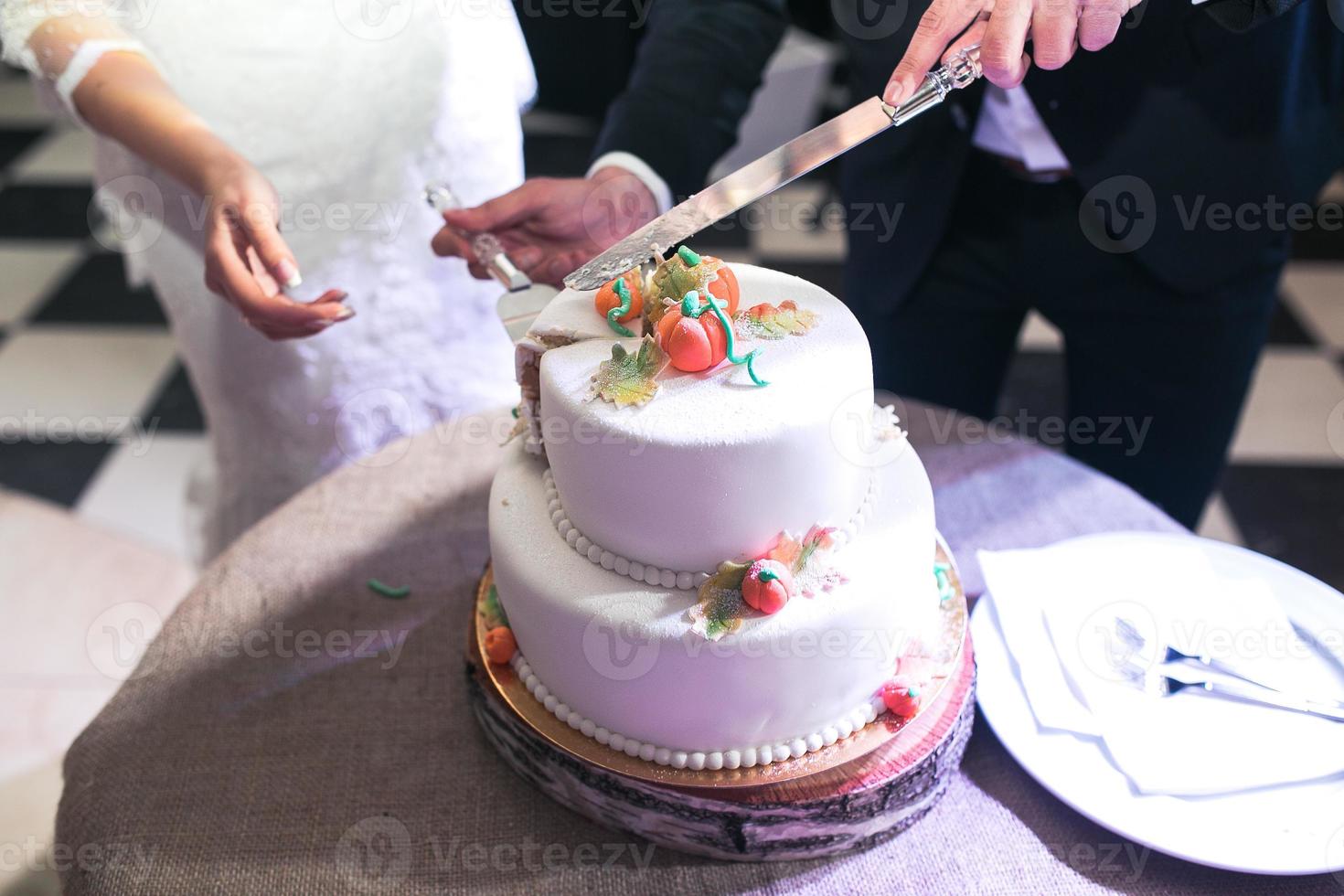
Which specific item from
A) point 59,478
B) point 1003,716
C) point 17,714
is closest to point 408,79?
point 1003,716

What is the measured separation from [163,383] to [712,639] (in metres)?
2.57

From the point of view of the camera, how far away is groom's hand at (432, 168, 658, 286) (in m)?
1.39

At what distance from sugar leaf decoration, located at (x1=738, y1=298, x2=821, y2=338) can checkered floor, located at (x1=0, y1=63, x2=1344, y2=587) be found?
6.07 ft

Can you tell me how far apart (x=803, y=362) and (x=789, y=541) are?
160 millimetres

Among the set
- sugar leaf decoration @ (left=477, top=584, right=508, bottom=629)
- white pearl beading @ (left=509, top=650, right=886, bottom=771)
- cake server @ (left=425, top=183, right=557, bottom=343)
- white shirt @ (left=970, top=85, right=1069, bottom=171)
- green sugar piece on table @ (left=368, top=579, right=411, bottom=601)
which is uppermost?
white shirt @ (left=970, top=85, right=1069, bottom=171)

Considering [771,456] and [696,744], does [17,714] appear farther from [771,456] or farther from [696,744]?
[771,456]

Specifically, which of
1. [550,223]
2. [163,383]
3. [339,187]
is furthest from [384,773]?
[163,383]

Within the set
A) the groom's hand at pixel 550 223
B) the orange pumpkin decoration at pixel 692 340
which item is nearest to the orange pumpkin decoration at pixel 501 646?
the orange pumpkin decoration at pixel 692 340

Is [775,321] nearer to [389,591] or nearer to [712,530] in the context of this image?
[712,530]

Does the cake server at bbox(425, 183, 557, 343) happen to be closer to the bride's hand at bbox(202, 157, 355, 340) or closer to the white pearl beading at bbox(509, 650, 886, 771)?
the bride's hand at bbox(202, 157, 355, 340)

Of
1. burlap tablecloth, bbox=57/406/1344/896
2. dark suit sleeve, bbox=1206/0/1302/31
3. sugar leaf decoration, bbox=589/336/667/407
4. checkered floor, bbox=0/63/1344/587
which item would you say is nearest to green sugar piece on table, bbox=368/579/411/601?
burlap tablecloth, bbox=57/406/1344/896

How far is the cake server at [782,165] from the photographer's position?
1036mm

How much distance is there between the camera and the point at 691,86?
153 cm

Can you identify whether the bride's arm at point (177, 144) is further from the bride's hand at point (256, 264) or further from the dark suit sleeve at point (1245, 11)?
the dark suit sleeve at point (1245, 11)
